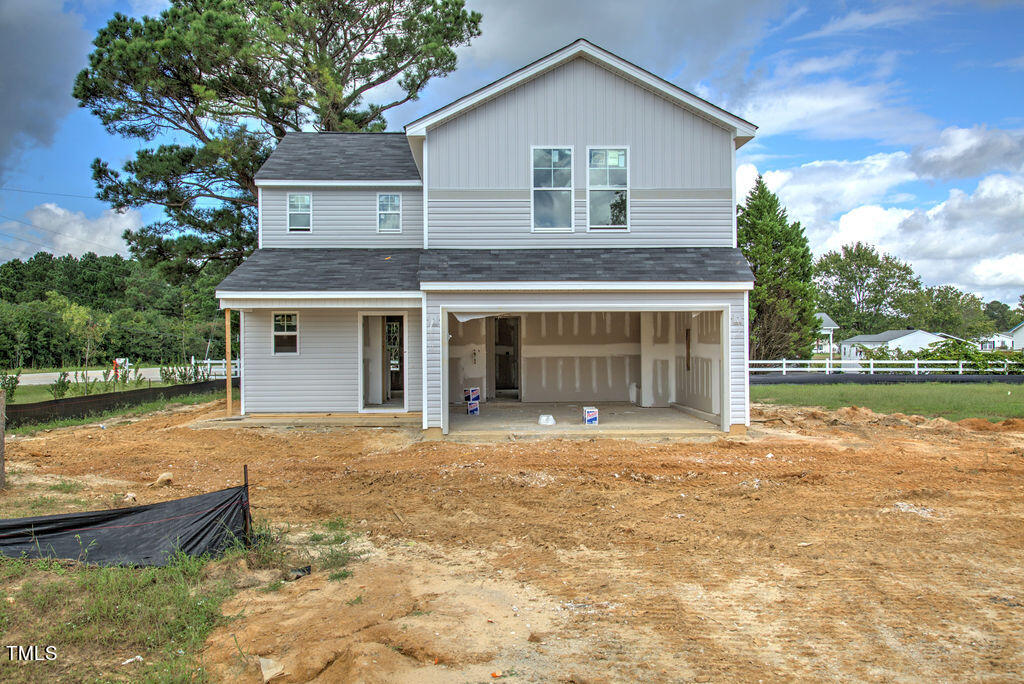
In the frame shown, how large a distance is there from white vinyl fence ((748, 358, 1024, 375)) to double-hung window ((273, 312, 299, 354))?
18.3 metres

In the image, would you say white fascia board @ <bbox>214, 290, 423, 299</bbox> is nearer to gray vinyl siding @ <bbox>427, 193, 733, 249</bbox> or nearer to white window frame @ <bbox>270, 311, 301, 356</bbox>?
gray vinyl siding @ <bbox>427, 193, 733, 249</bbox>

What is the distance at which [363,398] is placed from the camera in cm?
1545

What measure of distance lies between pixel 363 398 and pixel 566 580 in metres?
10.8

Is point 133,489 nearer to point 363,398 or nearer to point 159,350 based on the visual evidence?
point 363,398

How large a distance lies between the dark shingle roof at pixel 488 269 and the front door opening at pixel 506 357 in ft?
15.6

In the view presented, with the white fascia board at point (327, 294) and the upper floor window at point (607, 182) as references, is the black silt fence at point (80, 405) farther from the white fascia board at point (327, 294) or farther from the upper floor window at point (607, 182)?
the upper floor window at point (607, 182)

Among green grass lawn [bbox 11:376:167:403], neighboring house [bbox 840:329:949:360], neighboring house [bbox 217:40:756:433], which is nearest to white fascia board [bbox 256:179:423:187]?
neighboring house [bbox 217:40:756:433]

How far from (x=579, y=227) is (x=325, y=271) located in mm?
5710

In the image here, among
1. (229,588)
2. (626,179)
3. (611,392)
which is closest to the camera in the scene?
(229,588)

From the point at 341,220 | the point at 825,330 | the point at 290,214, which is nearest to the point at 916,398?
the point at 341,220

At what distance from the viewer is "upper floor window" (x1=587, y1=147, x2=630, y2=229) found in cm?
1344

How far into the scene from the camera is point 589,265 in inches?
501

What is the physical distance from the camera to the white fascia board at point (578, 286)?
39.5 ft

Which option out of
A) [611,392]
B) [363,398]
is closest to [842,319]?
[611,392]
